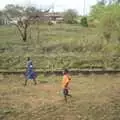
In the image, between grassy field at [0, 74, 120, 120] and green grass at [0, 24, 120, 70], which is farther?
green grass at [0, 24, 120, 70]

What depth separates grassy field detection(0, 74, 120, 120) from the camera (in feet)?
44.1

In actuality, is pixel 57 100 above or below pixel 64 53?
below

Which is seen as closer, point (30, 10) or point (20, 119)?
point (20, 119)

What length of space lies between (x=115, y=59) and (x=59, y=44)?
4458 millimetres

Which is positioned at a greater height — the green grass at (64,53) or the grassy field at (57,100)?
the green grass at (64,53)

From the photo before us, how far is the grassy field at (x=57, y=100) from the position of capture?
44.1ft

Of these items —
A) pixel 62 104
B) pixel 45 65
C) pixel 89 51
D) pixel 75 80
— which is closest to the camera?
pixel 62 104

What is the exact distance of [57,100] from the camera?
15.6m

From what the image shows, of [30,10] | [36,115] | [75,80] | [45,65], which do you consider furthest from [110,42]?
[36,115]

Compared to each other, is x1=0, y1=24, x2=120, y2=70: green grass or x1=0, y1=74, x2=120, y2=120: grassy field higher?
x1=0, y1=24, x2=120, y2=70: green grass

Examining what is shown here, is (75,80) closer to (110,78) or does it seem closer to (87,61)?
(110,78)

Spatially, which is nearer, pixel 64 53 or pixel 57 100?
pixel 57 100

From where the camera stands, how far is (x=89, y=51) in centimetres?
2830

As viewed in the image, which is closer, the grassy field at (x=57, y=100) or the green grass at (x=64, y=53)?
the grassy field at (x=57, y=100)
